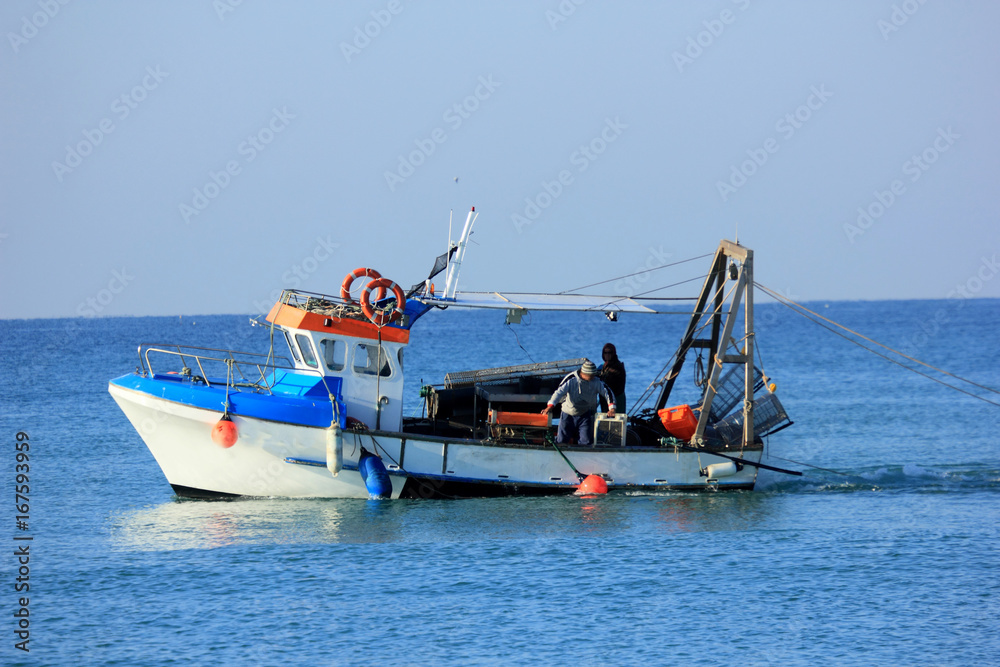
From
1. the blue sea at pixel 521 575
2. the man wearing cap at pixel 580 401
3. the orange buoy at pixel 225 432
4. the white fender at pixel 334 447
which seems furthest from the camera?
the man wearing cap at pixel 580 401

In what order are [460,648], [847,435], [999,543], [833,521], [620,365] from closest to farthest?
[460,648] < [999,543] < [833,521] < [620,365] < [847,435]

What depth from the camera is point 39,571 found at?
12.4 m

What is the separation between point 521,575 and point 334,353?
15.3 ft

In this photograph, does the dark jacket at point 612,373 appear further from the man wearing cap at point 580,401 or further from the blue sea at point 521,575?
the blue sea at point 521,575

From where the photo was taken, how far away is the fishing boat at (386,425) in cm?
1430

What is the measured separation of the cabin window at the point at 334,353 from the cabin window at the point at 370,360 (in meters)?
0.19

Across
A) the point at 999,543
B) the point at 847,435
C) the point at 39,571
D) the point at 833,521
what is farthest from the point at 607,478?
the point at 847,435

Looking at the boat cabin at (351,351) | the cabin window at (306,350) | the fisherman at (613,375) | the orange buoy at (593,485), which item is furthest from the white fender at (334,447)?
the fisherman at (613,375)

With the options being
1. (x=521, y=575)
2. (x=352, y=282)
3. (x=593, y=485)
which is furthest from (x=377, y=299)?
(x=521, y=575)

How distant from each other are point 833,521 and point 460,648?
709cm

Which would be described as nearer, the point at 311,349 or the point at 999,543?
the point at 999,543

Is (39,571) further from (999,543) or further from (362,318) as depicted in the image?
(999,543)

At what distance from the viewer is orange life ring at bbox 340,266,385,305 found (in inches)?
592

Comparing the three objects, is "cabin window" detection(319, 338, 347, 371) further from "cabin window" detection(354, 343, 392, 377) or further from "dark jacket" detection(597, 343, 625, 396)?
"dark jacket" detection(597, 343, 625, 396)
